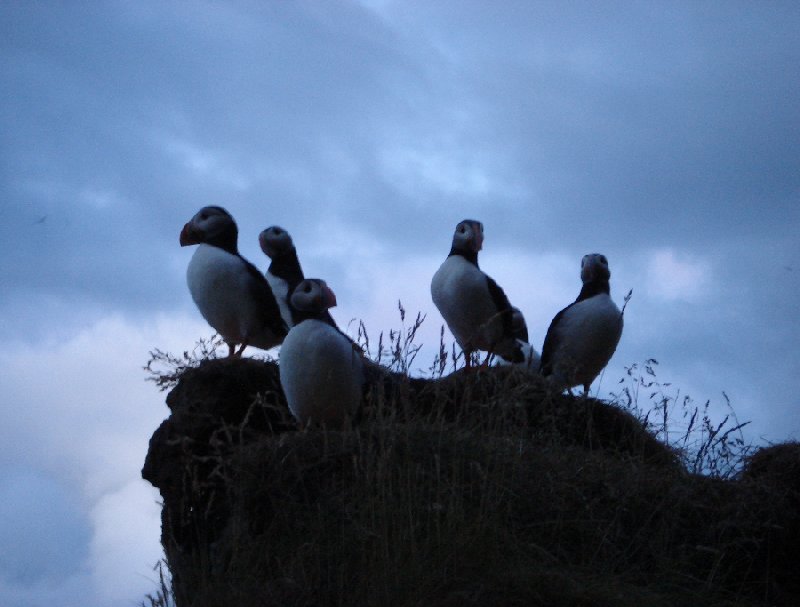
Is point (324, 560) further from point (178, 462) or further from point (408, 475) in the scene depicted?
point (178, 462)

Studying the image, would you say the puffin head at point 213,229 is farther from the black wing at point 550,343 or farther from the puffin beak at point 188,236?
the black wing at point 550,343

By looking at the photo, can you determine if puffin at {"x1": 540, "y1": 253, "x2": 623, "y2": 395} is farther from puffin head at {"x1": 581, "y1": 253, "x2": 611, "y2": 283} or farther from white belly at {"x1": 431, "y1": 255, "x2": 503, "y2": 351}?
white belly at {"x1": 431, "y1": 255, "x2": 503, "y2": 351}

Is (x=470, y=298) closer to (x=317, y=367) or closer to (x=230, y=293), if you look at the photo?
(x=230, y=293)

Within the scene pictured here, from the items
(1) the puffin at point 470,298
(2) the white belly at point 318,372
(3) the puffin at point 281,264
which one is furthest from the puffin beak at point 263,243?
(2) the white belly at point 318,372

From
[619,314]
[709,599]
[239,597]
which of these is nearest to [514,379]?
[619,314]

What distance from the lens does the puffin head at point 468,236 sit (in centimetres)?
1111

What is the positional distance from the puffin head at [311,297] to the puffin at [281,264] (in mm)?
1958

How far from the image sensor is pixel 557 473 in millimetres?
7012

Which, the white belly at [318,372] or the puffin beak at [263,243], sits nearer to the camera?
the white belly at [318,372]

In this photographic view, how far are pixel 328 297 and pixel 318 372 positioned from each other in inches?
27.1

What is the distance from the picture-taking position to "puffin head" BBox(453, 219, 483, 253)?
36.4 ft

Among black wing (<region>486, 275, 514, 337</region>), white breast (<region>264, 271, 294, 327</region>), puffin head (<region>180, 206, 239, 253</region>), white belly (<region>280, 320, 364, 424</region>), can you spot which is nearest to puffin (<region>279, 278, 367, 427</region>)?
white belly (<region>280, 320, 364, 424</region>)

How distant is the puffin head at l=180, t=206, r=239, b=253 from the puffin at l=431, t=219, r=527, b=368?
6.72 ft

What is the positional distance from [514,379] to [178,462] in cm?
278
